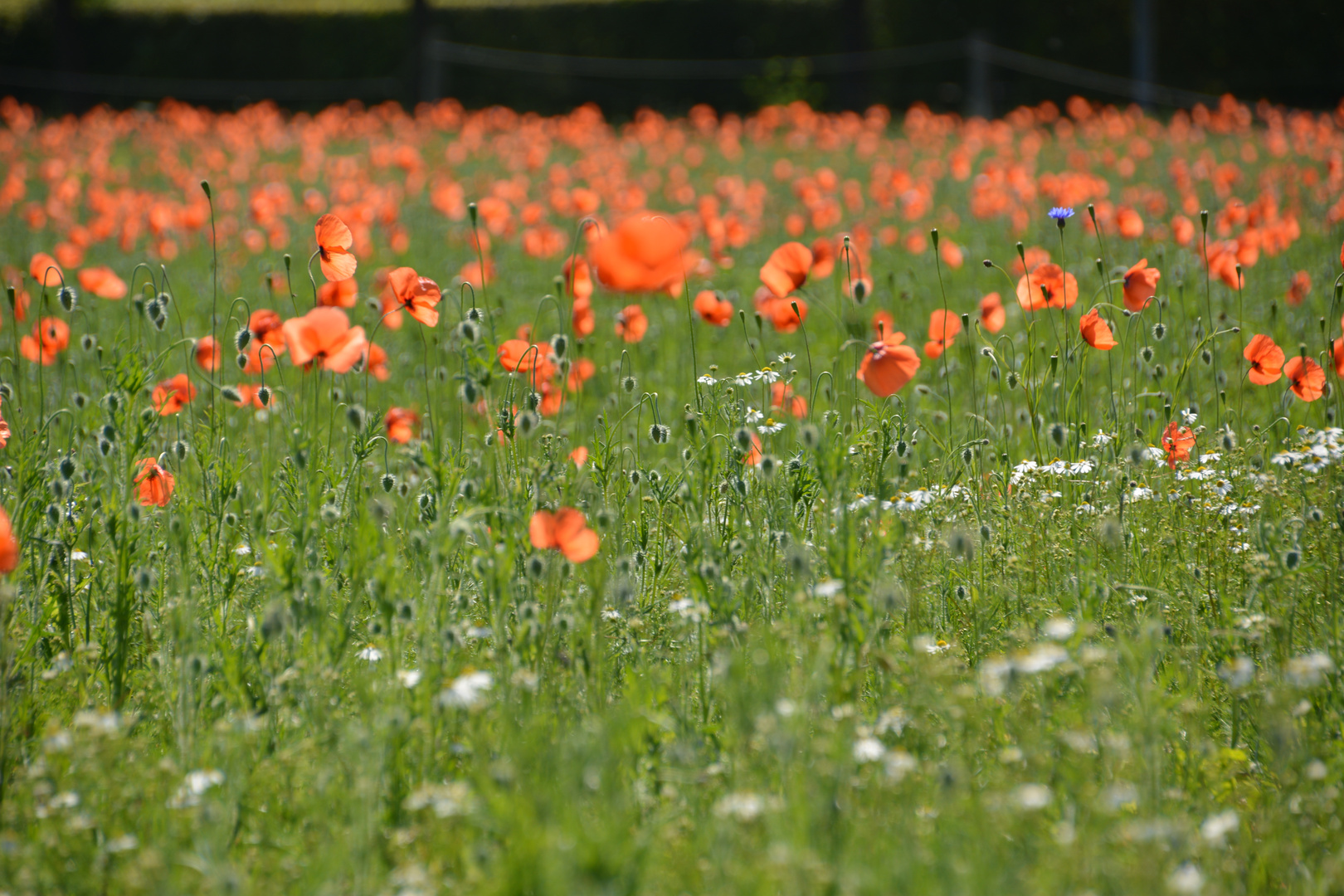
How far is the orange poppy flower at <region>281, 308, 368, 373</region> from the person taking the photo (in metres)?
2.32

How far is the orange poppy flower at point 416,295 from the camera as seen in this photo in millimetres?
2721

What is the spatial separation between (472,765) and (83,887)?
62 centimetres

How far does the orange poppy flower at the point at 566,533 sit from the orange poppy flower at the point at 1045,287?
1.45m

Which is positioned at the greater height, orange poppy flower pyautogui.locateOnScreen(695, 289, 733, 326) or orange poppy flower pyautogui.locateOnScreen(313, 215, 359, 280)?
orange poppy flower pyautogui.locateOnScreen(313, 215, 359, 280)

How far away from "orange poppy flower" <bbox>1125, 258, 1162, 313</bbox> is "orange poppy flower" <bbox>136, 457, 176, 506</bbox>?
A: 2492 mm

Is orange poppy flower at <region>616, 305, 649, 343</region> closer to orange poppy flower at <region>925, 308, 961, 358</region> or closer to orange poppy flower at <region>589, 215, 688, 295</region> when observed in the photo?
orange poppy flower at <region>925, 308, 961, 358</region>

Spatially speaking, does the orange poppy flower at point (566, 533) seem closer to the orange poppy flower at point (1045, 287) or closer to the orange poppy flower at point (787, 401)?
the orange poppy flower at point (787, 401)

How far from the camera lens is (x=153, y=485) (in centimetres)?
279

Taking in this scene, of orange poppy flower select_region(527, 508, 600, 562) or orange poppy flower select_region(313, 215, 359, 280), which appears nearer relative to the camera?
orange poppy flower select_region(527, 508, 600, 562)

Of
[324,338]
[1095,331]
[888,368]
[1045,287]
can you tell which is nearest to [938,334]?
[1045,287]

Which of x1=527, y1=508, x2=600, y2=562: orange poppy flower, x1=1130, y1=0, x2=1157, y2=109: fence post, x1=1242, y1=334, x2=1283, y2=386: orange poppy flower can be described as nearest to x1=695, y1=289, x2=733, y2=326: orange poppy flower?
x1=527, y1=508, x2=600, y2=562: orange poppy flower

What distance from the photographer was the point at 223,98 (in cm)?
2212

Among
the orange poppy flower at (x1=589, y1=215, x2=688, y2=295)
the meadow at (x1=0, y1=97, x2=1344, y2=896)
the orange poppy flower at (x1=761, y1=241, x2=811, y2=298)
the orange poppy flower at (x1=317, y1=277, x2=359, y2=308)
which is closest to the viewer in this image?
the meadow at (x1=0, y1=97, x2=1344, y2=896)

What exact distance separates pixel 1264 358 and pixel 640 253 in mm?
1991
